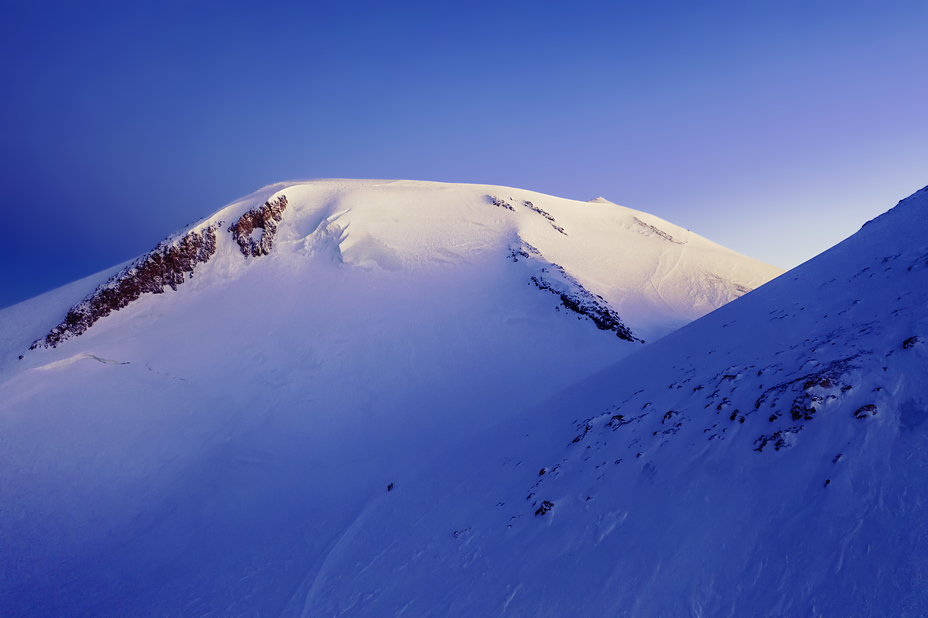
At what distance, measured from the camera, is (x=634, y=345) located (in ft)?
63.7

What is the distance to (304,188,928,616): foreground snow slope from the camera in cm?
396

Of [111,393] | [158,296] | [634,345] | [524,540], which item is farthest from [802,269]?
[158,296]

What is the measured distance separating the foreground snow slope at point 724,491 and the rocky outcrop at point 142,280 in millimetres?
23034

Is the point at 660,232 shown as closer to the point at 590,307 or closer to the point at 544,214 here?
the point at 544,214

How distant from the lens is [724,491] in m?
5.24

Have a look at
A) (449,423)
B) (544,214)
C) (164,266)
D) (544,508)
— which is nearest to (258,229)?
(164,266)

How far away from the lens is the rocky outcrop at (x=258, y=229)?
88.9 feet

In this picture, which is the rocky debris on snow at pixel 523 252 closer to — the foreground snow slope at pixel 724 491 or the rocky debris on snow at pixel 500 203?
the rocky debris on snow at pixel 500 203

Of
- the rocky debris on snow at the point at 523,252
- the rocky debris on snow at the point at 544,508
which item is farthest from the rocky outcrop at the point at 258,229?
the rocky debris on snow at the point at 544,508

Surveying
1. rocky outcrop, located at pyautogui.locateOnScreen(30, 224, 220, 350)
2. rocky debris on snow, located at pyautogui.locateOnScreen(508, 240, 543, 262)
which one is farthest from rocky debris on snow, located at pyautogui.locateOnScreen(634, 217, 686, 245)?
rocky outcrop, located at pyautogui.locateOnScreen(30, 224, 220, 350)

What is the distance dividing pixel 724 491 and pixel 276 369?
752 inches

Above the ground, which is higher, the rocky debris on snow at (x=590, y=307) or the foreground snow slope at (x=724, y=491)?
the rocky debris on snow at (x=590, y=307)

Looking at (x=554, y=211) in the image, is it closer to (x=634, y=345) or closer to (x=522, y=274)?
(x=522, y=274)

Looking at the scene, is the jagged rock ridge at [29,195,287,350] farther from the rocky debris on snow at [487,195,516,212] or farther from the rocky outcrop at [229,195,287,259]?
the rocky debris on snow at [487,195,516,212]
